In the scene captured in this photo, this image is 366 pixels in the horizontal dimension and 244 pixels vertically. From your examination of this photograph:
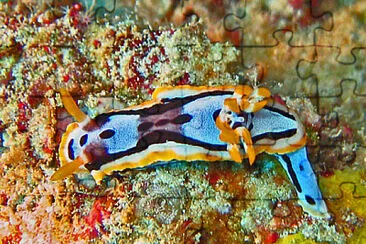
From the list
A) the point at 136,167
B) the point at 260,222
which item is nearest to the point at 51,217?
the point at 136,167

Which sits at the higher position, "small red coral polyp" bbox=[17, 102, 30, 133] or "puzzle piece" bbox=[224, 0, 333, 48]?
"puzzle piece" bbox=[224, 0, 333, 48]

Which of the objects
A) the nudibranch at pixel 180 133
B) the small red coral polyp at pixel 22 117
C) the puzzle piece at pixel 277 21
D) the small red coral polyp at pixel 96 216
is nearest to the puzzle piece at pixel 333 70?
the puzzle piece at pixel 277 21

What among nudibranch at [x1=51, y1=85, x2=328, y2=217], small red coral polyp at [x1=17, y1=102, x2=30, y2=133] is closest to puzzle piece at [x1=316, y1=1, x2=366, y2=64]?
nudibranch at [x1=51, y1=85, x2=328, y2=217]

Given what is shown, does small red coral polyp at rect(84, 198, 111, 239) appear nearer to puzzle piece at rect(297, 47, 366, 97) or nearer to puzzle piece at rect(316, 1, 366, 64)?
puzzle piece at rect(297, 47, 366, 97)

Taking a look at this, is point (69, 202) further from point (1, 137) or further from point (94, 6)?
point (94, 6)
